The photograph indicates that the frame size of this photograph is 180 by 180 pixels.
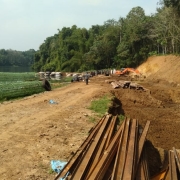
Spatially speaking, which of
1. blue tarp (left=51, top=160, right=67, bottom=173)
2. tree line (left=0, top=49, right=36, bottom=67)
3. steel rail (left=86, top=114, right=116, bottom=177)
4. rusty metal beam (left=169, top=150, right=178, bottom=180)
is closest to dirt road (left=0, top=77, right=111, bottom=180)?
blue tarp (left=51, top=160, right=67, bottom=173)

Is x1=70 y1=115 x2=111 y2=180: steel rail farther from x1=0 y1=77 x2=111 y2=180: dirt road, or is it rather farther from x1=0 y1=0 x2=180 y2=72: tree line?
x1=0 y1=0 x2=180 y2=72: tree line

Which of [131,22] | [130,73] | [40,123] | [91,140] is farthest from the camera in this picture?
[131,22]

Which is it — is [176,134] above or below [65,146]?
below

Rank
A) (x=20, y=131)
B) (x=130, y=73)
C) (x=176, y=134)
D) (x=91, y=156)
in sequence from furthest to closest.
Result: (x=130, y=73)
(x=176, y=134)
(x=20, y=131)
(x=91, y=156)

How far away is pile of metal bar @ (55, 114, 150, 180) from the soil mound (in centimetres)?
2195

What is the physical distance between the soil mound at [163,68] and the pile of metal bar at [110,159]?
864 inches

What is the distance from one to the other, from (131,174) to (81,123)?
470 centimetres

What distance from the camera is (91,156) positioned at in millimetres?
4973

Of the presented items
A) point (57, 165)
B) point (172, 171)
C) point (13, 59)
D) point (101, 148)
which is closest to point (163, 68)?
point (101, 148)

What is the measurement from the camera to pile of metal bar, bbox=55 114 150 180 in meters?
4.34

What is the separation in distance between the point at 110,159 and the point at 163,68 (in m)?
30.3

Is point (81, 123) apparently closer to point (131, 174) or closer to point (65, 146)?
point (65, 146)

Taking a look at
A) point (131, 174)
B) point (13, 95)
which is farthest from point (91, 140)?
point (13, 95)

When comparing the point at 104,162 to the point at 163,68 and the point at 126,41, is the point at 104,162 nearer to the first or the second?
the point at 163,68
